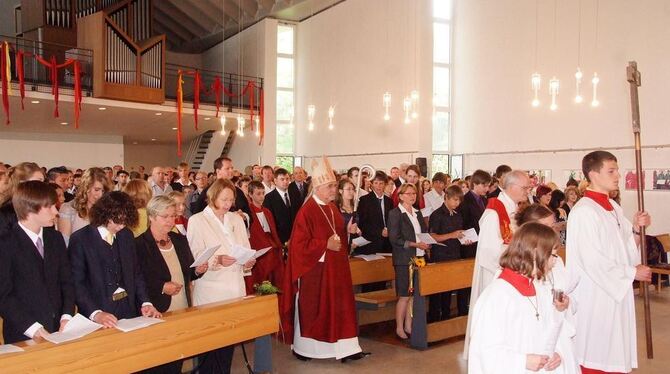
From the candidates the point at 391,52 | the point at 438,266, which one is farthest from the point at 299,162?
the point at 438,266

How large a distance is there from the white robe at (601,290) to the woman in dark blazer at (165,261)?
2.59 metres

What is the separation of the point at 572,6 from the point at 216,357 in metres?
12.1

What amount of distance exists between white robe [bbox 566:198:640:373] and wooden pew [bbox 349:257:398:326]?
2504 mm

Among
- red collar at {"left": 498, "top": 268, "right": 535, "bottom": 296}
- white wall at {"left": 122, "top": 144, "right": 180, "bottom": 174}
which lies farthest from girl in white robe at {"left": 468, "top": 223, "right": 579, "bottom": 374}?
white wall at {"left": 122, "top": 144, "right": 180, "bottom": 174}

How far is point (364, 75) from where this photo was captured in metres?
18.3

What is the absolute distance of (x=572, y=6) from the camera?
13859 mm

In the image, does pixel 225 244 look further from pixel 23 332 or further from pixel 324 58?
pixel 324 58

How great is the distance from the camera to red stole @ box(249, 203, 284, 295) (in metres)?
6.81

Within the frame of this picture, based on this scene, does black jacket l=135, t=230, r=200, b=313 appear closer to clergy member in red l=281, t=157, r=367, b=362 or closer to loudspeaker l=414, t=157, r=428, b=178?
clergy member in red l=281, t=157, r=367, b=362

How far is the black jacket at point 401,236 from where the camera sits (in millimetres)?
6438

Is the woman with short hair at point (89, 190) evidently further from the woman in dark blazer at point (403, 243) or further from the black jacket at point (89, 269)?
the woman in dark blazer at point (403, 243)

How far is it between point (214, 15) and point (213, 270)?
57.2ft

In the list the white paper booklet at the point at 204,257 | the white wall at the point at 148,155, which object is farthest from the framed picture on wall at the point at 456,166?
the white paper booklet at the point at 204,257

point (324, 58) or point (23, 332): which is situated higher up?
point (324, 58)
